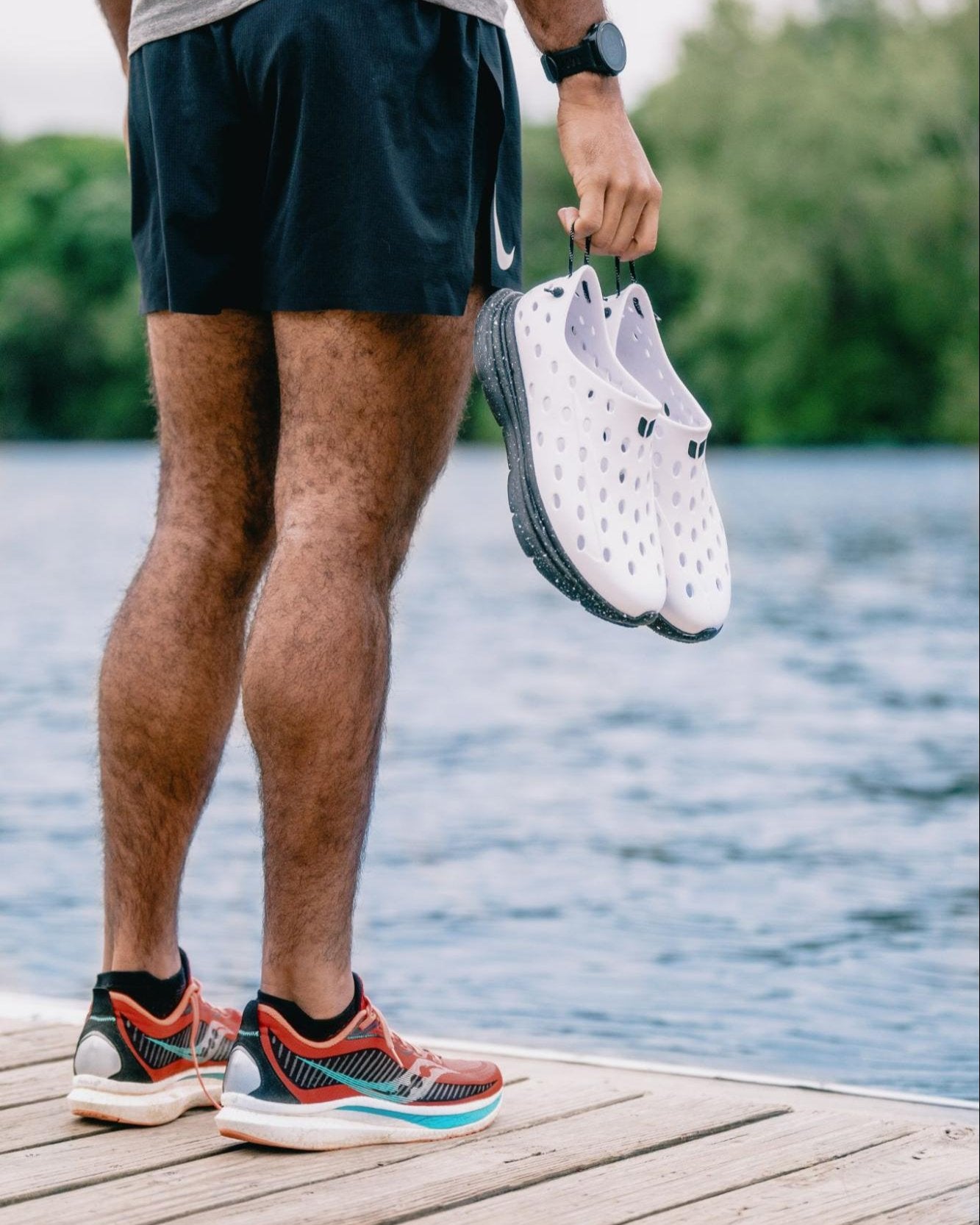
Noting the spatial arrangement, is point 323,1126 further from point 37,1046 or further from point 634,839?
point 634,839

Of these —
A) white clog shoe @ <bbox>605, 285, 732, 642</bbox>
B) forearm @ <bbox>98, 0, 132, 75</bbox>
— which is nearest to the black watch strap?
white clog shoe @ <bbox>605, 285, 732, 642</bbox>

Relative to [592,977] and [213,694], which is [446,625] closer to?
[592,977]

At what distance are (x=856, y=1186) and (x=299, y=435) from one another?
3.18ft

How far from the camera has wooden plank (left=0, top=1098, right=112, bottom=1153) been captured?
6.75ft

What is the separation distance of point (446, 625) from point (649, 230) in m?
9.17

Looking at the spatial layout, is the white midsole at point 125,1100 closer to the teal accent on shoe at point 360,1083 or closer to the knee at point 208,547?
the teal accent on shoe at point 360,1083

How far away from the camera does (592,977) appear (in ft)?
13.1

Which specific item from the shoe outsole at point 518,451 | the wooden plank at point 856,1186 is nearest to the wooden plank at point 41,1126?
the wooden plank at point 856,1186

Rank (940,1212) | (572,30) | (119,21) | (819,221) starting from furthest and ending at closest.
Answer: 1. (819,221)
2. (119,21)
3. (572,30)
4. (940,1212)

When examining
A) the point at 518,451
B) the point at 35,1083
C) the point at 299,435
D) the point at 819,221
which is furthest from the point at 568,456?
the point at 819,221

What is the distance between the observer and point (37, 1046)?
2482 millimetres

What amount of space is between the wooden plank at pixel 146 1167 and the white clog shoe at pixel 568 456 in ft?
2.11

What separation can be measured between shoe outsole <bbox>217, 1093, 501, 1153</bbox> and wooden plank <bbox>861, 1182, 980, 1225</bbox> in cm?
47


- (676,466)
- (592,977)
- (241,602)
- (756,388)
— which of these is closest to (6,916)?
(592,977)
